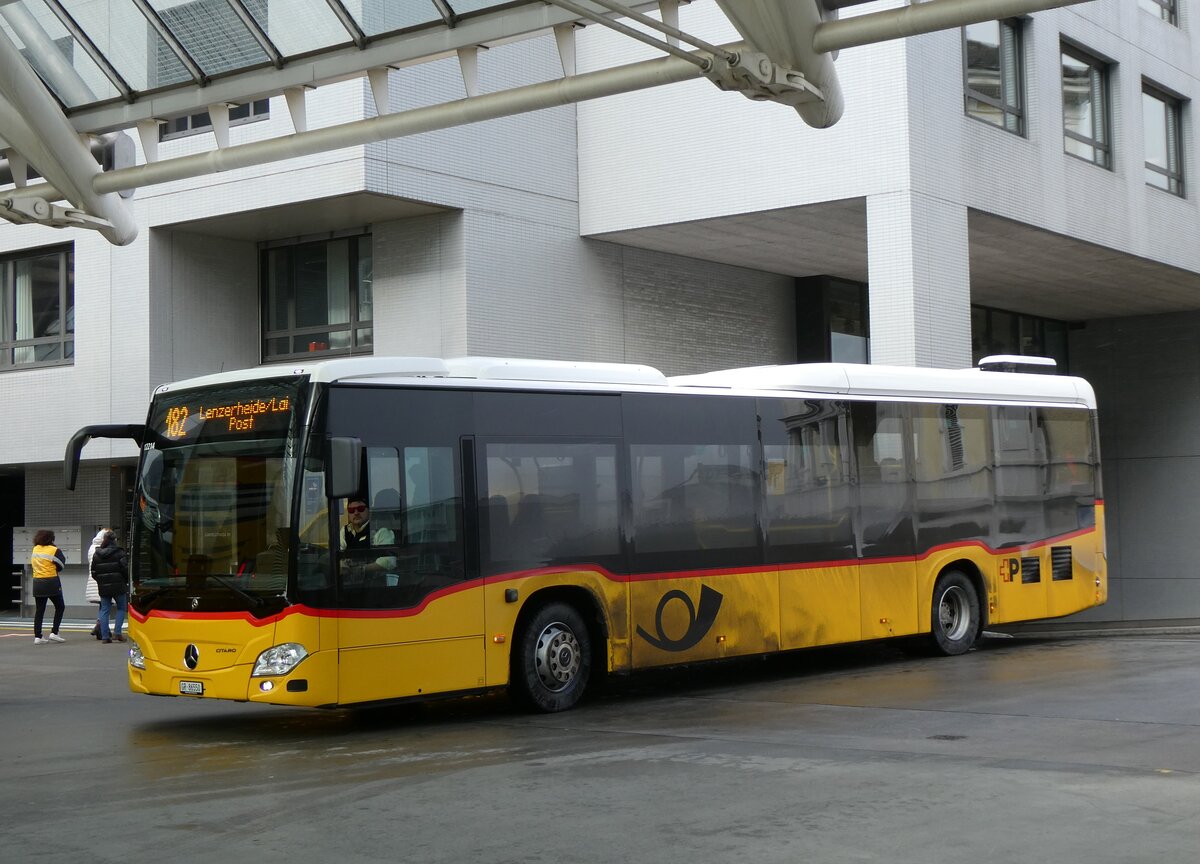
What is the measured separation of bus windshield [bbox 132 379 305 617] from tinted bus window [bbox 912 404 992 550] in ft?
24.0

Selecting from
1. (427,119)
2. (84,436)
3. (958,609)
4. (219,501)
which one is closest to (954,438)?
(958,609)

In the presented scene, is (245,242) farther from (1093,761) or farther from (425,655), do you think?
(1093,761)

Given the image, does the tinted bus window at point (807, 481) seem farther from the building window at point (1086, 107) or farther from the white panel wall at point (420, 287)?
the building window at point (1086, 107)

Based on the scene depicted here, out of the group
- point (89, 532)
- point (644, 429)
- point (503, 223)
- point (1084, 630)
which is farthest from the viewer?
point (89, 532)

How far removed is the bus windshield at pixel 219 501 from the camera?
1126 cm

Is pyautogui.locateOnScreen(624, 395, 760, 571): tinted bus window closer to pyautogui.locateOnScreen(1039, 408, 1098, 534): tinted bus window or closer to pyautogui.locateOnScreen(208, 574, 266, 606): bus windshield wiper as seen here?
pyautogui.locateOnScreen(208, 574, 266, 606): bus windshield wiper

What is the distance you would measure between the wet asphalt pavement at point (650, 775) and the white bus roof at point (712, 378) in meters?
2.73

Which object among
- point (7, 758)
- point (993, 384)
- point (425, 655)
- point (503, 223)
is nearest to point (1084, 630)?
A: point (993, 384)

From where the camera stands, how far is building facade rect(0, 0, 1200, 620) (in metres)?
21.5

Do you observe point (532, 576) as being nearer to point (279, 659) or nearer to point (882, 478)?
point (279, 659)

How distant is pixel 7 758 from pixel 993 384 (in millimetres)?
10972

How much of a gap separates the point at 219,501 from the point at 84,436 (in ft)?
4.96

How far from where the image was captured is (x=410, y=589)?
11617 millimetres

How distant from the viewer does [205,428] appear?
11.9 meters
